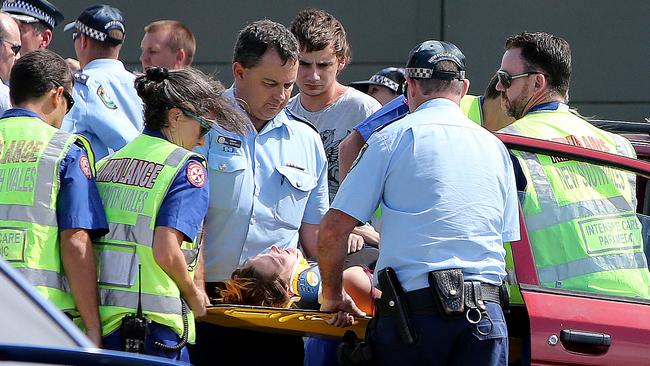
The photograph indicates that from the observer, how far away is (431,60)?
401 centimetres

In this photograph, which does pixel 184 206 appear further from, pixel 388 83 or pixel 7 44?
pixel 388 83

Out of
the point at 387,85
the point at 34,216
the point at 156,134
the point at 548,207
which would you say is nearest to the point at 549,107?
the point at 548,207

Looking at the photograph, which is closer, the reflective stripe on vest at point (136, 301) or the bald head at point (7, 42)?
the reflective stripe on vest at point (136, 301)

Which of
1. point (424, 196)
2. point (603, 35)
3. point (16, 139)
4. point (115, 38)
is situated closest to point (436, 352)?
point (424, 196)

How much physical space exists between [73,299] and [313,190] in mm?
1343

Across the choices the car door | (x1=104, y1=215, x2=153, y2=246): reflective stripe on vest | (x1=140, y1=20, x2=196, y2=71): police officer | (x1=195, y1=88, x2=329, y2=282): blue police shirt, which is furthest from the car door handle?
(x1=140, y1=20, x2=196, y2=71): police officer

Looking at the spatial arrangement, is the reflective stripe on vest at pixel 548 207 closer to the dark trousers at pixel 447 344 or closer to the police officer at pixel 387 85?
the dark trousers at pixel 447 344

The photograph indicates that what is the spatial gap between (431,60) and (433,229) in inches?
24.6

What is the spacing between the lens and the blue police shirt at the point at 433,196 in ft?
12.3

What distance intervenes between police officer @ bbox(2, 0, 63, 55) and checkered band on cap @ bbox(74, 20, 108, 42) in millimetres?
369

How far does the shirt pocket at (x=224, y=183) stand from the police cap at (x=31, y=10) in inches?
88.6

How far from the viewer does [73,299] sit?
3645mm

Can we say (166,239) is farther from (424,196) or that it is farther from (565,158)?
(565,158)

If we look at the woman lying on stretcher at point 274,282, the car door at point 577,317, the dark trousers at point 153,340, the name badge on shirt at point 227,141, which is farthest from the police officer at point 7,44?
the car door at point 577,317
